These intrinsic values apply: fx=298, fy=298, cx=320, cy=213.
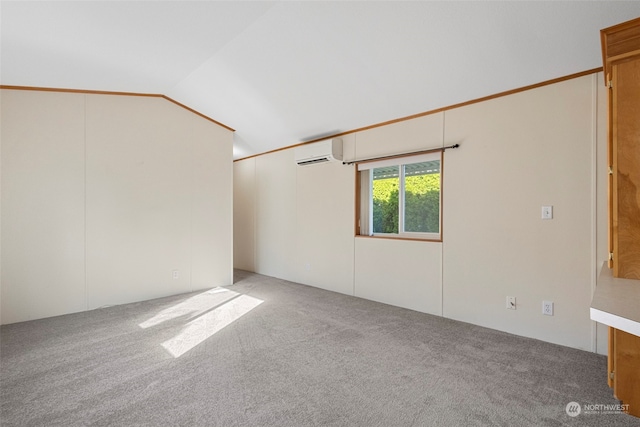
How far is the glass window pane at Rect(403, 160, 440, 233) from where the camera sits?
11.7 ft

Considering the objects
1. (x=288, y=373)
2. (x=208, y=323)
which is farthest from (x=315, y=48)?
(x=208, y=323)

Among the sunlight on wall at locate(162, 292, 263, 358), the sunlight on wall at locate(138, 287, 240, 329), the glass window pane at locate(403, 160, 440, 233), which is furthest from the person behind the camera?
the glass window pane at locate(403, 160, 440, 233)

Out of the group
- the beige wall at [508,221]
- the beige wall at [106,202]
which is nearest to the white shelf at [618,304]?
the beige wall at [508,221]

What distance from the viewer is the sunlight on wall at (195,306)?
330 centimetres

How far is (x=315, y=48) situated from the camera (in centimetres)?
280

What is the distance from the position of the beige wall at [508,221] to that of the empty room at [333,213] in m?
0.02

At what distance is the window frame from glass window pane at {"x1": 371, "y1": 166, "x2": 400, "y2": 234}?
57 millimetres

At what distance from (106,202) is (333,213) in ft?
9.86

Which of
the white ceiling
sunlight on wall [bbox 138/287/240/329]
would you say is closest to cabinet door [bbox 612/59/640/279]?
the white ceiling

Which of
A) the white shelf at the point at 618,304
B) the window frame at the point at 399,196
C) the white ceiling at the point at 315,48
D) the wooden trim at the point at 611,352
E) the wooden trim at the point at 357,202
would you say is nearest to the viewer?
the white shelf at the point at 618,304

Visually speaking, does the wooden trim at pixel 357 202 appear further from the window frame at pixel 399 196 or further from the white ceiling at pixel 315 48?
the white ceiling at pixel 315 48

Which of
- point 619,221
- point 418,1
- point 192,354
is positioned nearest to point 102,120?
point 192,354

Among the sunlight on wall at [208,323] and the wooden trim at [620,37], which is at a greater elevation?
the wooden trim at [620,37]

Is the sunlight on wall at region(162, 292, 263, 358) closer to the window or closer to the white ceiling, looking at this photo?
the window
